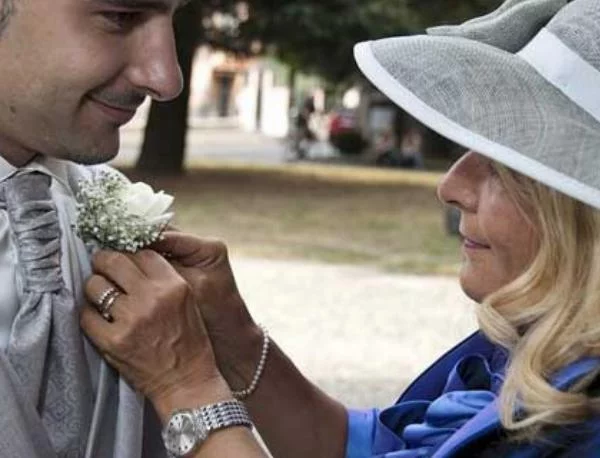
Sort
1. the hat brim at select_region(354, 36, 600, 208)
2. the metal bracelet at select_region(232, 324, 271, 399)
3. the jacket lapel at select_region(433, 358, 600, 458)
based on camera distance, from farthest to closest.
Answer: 1. the metal bracelet at select_region(232, 324, 271, 399)
2. the jacket lapel at select_region(433, 358, 600, 458)
3. the hat brim at select_region(354, 36, 600, 208)

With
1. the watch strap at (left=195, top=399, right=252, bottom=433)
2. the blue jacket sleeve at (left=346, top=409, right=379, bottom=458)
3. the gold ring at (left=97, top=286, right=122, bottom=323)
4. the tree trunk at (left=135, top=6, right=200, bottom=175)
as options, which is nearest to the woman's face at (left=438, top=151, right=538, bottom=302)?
the watch strap at (left=195, top=399, right=252, bottom=433)

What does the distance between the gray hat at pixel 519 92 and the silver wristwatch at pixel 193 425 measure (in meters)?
0.61

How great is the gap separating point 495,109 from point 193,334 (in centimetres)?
66

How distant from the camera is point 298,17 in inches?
723

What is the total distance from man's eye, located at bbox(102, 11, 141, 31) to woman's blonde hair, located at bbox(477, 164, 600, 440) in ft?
1.97

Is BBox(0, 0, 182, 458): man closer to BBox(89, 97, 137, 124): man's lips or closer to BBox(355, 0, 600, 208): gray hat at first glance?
BBox(89, 97, 137, 124): man's lips

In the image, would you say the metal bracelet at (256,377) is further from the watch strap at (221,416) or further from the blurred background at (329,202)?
the blurred background at (329,202)

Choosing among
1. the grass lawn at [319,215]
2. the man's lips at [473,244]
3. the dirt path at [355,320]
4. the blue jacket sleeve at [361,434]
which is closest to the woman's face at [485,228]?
the man's lips at [473,244]

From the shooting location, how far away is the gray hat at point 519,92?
5.85 feet

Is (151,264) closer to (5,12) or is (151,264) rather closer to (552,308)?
(5,12)

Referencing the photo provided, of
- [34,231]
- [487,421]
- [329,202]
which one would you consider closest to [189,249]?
[34,231]

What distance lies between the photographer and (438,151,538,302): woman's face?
6.49 feet

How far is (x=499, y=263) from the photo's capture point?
203cm

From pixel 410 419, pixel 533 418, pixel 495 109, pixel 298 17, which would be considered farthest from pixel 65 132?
pixel 298 17
